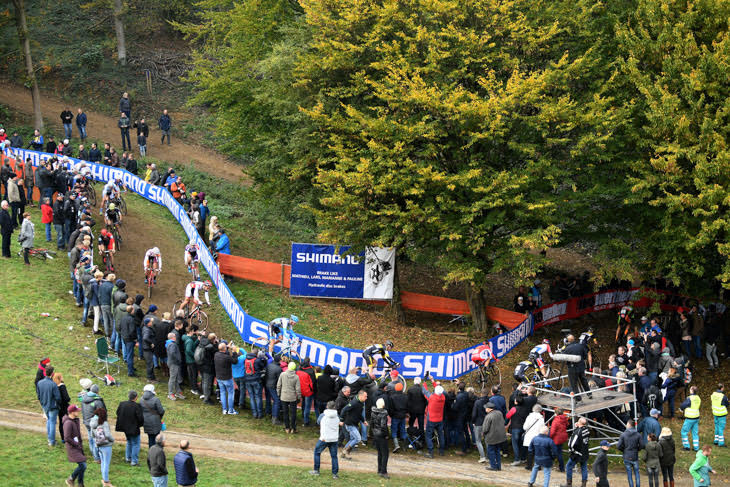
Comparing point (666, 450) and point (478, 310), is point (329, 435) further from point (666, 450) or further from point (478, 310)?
point (478, 310)

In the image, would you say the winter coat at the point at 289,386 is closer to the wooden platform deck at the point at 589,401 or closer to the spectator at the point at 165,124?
the wooden platform deck at the point at 589,401

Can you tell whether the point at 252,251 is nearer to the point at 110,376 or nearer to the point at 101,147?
the point at 101,147

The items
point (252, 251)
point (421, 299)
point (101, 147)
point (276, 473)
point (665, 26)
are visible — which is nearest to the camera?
point (276, 473)

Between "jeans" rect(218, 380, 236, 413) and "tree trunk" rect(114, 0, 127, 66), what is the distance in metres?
38.9

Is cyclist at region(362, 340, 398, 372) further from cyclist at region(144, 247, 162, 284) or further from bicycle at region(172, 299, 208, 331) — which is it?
cyclist at region(144, 247, 162, 284)

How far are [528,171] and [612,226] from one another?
16.9 feet

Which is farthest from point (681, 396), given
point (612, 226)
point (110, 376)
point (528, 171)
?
point (110, 376)

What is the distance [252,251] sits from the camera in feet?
123

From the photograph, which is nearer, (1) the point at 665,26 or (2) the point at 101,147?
(1) the point at 665,26

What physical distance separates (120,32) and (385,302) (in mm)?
32248

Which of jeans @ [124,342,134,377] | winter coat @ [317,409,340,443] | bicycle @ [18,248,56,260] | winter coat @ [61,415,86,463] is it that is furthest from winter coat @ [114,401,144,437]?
bicycle @ [18,248,56,260]

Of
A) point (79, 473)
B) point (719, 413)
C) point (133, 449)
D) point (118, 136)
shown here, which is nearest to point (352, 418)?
point (133, 449)

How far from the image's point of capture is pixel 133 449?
56.5 ft

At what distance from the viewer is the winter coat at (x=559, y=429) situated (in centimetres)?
1948
